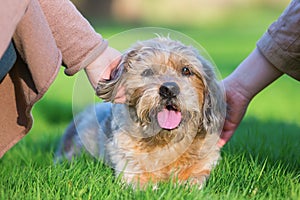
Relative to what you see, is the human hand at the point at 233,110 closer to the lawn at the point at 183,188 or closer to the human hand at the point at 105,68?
the lawn at the point at 183,188

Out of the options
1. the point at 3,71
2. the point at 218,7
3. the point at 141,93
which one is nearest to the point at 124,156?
the point at 141,93

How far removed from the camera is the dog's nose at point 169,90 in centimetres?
331

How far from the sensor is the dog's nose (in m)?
3.31

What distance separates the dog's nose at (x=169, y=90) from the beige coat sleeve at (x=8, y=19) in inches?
37.5

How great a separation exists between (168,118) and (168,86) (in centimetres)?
22

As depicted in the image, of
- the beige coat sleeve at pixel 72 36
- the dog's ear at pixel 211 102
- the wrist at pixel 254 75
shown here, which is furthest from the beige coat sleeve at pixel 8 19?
the wrist at pixel 254 75

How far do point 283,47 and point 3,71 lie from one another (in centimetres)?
167

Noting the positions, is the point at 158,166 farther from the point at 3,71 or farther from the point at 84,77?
the point at 3,71

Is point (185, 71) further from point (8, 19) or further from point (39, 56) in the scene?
point (8, 19)

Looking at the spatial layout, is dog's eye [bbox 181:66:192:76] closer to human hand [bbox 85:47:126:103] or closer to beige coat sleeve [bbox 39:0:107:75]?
human hand [bbox 85:47:126:103]

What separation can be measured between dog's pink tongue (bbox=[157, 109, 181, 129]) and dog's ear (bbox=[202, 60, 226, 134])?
0.60ft

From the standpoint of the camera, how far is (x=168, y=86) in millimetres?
3307

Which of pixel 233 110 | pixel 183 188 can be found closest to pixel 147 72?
pixel 183 188

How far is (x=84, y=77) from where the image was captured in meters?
3.78
